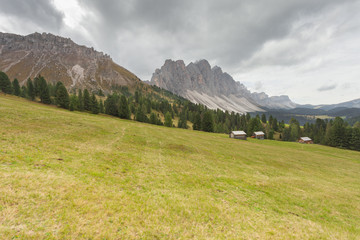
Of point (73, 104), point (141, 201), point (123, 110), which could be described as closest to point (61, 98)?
point (73, 104)

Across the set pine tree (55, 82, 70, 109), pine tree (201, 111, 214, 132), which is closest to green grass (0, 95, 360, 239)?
pine tree (55, 82, 70, 109)

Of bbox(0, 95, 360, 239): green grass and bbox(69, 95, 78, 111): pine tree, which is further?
bbox(69, 95, 78, 111): pine tree

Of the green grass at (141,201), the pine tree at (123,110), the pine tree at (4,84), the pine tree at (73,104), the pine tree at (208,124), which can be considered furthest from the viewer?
the pine tree at (208,124)

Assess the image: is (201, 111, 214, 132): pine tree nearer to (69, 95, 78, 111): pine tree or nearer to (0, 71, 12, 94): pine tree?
(69, 95, 78, 111): pine tree

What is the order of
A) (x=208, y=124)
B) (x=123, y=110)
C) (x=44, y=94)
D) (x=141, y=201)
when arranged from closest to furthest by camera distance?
(x=141, y=201), (x=44, y=94), (x=123, y=110), (x=208, y=124)

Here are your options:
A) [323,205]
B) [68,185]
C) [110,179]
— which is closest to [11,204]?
[68,185]

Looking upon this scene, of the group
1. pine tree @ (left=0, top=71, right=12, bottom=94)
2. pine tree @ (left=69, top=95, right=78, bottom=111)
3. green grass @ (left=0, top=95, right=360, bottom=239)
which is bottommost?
green grass @ (left=0, top=95, right=360, bottom=239)

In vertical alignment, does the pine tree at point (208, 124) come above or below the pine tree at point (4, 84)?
below

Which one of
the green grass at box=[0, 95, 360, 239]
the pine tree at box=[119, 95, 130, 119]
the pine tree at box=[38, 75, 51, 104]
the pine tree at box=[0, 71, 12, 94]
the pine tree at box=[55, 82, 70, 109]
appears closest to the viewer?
the green grass at box=[0, 95, 360, 239]

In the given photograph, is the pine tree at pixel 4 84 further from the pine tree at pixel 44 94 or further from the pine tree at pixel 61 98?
the pine tree at pixel 61 98

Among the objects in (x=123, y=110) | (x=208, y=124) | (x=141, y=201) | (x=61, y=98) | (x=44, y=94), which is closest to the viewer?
(x=141, y=201)

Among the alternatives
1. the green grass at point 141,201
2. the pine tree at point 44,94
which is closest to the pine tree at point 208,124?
the green grass at point 141,201

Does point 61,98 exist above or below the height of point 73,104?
above

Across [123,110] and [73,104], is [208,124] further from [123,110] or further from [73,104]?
[73,104]
